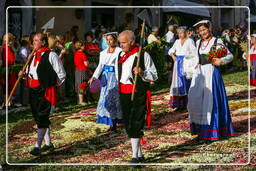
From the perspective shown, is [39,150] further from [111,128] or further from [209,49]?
[209,49]

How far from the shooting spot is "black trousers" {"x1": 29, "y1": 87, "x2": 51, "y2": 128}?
6.25 metres

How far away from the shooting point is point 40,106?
20.7ft

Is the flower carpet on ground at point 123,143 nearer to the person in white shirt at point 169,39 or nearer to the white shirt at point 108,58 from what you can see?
the white shirt at point 108,58

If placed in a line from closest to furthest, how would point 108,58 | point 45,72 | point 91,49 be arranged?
point 45,72 < point 108,58 < point 91,49

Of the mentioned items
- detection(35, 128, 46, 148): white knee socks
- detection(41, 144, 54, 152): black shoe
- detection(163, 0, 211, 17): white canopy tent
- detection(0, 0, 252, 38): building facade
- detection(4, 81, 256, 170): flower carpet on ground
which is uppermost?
detection(163, 0, 211, 17): white canopy tent

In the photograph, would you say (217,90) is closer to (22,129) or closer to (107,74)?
(107,74)

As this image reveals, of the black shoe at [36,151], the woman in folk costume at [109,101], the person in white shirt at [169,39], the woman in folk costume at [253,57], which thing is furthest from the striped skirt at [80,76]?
the black shoe at [36,151]

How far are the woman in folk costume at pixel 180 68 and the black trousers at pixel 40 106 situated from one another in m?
3.50

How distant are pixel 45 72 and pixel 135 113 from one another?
1322mm

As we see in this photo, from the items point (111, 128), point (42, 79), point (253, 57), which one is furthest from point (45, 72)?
point (253, 57)

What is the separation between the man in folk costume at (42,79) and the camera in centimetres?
618

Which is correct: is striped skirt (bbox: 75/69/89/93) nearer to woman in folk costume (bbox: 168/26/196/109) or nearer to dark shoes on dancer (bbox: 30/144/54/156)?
woman in folk costume (bbox: 168/26/196/109)

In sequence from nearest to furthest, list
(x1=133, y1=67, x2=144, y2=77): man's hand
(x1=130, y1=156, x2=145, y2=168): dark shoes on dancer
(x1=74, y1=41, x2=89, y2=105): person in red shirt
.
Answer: (x1=133, y1=67, x2=144, y2=77): man's hand < (x1=130, y1=156, x2=145, y2=168): dark shoes on dancer < (x1=74, y1=41, x2=89, y2=105): person in red shirt

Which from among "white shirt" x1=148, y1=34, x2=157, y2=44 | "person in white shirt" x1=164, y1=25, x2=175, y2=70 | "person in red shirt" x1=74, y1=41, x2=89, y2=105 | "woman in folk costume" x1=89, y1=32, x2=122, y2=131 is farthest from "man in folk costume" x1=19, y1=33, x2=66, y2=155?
"person in white shirt" x1=164, y1=25, x2=175, y2=70
